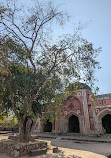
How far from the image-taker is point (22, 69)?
10273 mm

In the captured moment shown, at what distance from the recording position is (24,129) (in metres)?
8.32

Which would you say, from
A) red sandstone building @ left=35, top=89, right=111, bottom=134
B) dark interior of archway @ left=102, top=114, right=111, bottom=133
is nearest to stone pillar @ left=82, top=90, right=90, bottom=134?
red sandstone building @ left=35, top=89, right=111, bottom=134

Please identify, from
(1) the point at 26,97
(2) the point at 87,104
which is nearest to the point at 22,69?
(1) the point at 26,97

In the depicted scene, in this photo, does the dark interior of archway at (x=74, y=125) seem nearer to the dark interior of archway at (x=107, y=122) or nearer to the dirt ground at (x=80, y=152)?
the dark interior of archway at (x=107, y=122)

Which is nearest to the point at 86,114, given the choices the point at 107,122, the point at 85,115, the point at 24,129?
the point at 85,115

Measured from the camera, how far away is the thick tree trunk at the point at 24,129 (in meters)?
8.02

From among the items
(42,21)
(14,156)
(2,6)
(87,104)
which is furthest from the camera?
(87,104)

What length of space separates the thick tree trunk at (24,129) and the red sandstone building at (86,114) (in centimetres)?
806

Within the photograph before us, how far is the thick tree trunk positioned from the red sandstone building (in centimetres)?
806

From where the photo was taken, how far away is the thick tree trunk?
26.3 feet

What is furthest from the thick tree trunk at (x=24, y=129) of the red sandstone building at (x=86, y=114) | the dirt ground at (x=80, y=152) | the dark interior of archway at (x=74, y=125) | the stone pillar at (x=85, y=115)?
the dark interior of archway at (x=74, y=125)

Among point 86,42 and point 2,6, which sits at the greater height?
point 2,6

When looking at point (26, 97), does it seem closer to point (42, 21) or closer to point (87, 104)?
point (42, 21)

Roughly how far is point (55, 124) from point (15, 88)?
14623 mm
